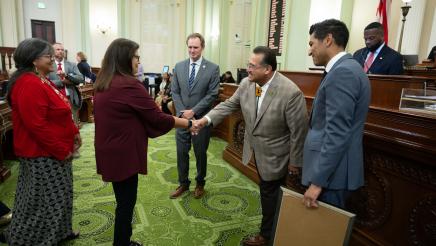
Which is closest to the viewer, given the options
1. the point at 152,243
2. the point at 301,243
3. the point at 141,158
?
the point at 301,243

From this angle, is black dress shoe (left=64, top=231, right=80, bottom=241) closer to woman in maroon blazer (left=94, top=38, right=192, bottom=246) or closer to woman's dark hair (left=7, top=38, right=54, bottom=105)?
woman in maroon blazer (left=94, top=38, right=192, bottom=246)

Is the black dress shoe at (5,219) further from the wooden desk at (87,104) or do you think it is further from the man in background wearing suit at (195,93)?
the wooden desk at (87,104)

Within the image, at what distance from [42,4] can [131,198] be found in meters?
10.0

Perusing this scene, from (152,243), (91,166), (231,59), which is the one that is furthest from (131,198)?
(231,59)

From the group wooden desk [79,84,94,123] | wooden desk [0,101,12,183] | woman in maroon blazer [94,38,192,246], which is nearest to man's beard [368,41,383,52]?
woman in maroon blazer [94,38,192,246]

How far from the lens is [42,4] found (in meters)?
9.36

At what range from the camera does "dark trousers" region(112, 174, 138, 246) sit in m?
1.83

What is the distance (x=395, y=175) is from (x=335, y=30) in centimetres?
108

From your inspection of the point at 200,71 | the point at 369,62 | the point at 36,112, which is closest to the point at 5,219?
the point at 36,112

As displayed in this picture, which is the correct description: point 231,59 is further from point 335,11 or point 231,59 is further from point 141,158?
point 141,158

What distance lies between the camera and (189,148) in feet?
10.1

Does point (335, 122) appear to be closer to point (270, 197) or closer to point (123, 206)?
point (270, 197)

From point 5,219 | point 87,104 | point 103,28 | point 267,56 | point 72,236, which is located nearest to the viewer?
point 267,56

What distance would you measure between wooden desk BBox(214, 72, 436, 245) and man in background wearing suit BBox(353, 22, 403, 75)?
1059 mm
